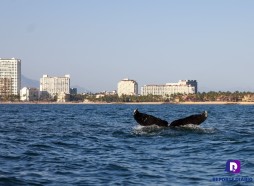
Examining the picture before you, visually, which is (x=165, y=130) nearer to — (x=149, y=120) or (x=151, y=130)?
(x=151, y=130)

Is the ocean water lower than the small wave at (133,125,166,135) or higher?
lower

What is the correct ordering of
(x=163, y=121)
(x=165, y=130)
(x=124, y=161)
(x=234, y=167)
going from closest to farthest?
(x=234, y=167)
(x=124, y=161)
(x=165, y=130)
(x=163, y=121)

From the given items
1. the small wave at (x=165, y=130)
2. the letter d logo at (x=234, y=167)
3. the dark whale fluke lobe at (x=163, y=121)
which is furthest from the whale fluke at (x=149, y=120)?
the letter d logo at (x=234, y=167)

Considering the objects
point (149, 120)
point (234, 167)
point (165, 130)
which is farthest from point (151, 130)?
point (234, 167)

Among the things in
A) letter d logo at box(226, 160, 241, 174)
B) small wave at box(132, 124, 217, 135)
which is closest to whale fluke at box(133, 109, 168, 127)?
small wave at box(132, 124, 217, 135)

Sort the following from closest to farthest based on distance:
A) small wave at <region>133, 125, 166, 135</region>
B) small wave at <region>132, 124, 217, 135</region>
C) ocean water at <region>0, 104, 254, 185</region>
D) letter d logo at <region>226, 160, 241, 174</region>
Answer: ocean water at <region>0, 104, 254, 185</region>, letter d logo at <region>226, 160, 241, 174</region>, small wave at <region>132, 124, 217, 135</region>, small wave at <region>133, 125, 166, 135</region>

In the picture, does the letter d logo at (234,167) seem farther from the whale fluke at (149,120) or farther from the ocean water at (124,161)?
the whale fluke at (149,120)

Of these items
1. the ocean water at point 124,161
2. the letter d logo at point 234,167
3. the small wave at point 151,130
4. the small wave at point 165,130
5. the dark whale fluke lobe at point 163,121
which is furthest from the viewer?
the dark whale fluke lobe at point 163,121

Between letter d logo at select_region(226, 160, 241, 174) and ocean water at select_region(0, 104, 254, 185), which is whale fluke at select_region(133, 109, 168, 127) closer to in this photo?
ocean water at select_region(0, 104, 254, 185)

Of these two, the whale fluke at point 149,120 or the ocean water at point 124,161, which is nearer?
the ocean water at point 124,161

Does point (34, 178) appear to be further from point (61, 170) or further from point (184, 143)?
point (184, 143)

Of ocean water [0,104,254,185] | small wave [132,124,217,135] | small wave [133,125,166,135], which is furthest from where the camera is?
small wave [133,125,166,135]

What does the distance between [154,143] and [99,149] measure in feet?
11.4

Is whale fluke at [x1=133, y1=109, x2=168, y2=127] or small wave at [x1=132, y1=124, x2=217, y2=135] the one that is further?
whale fluke at [x1=133, y1=109, x2=168, y2=127]
